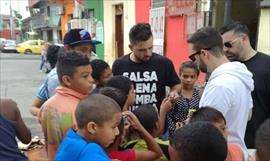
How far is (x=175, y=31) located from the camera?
31.4ft

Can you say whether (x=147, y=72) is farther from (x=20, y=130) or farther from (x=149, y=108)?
(x=20, y=130)

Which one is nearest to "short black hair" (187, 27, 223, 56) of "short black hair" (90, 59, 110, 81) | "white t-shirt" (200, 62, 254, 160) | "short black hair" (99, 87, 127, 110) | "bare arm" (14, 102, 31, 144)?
"white t-shirt" (200, 62, 254, 160)

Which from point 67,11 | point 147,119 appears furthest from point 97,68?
point 67,11

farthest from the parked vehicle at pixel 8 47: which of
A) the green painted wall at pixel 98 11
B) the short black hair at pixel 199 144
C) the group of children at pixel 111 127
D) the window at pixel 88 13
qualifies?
the short black hair at pixel 199 144

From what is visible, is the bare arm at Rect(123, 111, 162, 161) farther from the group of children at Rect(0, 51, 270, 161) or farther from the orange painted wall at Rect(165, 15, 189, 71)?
the orange painted wall at Rect(165, 15, 189, 71)

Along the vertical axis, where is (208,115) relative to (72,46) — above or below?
below

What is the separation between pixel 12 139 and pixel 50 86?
2.30ft

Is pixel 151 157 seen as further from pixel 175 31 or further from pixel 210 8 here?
pixel 175 31

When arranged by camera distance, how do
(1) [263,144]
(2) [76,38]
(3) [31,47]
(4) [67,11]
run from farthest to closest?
(3) [31,47] < (4) [67,11] < (2) [76,38] < (1) [263,144]

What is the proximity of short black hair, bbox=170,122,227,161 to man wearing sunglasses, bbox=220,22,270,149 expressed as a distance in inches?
65.4

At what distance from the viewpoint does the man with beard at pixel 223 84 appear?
7.60 feet

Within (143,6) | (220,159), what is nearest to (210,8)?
(143,6)

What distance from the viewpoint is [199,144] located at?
1.62 meters

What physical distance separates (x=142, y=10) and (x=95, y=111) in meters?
9.84
